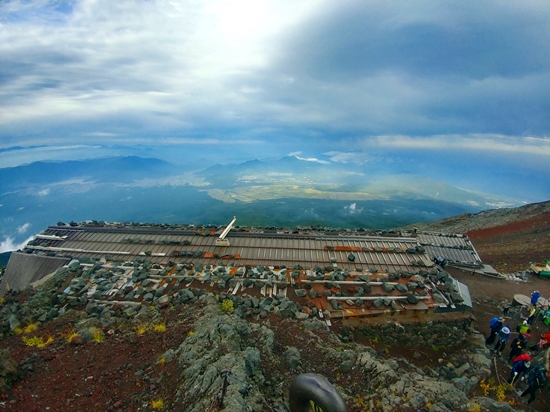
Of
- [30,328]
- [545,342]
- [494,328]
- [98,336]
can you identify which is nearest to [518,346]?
[494,328]

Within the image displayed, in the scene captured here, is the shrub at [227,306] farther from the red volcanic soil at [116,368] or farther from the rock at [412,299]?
the rock at [412,299]

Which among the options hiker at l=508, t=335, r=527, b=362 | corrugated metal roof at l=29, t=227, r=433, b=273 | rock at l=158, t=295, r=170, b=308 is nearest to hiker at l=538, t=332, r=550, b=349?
hiker at l=508, t=335, r=527, b=362

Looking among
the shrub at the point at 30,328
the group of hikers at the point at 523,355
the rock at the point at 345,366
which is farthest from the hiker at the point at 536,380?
the shrub at the point at 30,328

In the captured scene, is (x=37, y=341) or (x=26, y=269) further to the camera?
(x=26, y=269)

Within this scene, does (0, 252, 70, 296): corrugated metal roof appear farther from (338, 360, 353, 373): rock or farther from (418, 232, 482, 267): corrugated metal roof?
(418, 232, 482, 267): corrugated metal roof

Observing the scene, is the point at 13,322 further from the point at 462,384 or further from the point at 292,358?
the point at 462,384

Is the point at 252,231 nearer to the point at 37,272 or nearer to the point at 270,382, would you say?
the point at 270,382

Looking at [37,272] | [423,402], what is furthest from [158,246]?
[423,402]

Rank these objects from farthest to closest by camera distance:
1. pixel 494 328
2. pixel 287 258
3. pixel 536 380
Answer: pixel 287 258, pixel 494 328, pixel 536 380
